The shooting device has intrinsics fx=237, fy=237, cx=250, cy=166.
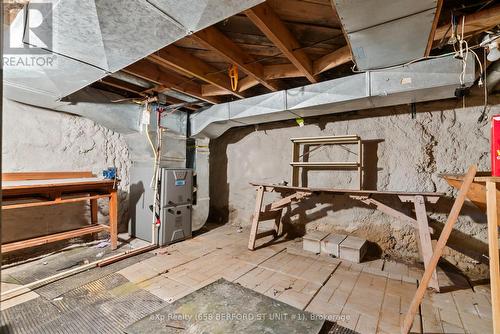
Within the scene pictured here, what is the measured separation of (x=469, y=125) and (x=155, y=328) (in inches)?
137

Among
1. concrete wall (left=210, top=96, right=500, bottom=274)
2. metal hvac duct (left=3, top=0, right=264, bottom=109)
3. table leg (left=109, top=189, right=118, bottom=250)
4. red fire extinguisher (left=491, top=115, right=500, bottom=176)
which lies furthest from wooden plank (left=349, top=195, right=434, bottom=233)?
table leg (left=109, top=189, right=118, bottom=250)

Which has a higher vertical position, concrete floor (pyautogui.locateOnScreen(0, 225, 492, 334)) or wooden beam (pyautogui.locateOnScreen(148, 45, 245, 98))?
wooden beam (pyautogui.locateOnScreen(148, 45, 245, 98))

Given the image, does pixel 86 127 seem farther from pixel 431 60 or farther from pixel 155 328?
pixel 431 60

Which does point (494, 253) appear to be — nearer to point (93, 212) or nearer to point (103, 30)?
point (103, 30)

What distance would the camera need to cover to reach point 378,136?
3002 millimetres

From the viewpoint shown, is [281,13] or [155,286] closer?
[281,13]

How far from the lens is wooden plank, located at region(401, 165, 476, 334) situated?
54.8 inches

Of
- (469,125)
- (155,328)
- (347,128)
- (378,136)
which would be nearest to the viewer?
(155,328)

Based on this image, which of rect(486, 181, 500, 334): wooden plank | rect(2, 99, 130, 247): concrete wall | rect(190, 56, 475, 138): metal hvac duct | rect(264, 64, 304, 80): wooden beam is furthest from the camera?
rect(2, 99, 130, 247): concrete wall

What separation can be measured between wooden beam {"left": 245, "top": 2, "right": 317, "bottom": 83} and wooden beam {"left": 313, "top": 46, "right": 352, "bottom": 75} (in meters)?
0.12

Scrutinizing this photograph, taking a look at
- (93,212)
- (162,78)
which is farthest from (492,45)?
(93,212)

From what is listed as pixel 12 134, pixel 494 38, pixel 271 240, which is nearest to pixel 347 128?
pixel 494 38

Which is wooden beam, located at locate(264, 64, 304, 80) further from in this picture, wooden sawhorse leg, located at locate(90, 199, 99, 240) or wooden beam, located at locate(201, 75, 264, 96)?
wooden sawhorse leg, located at locate(90, 199, 99, 240)

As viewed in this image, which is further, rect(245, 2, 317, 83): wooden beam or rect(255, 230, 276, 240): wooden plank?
rect(255, 230, 276, 240): wooden plank
